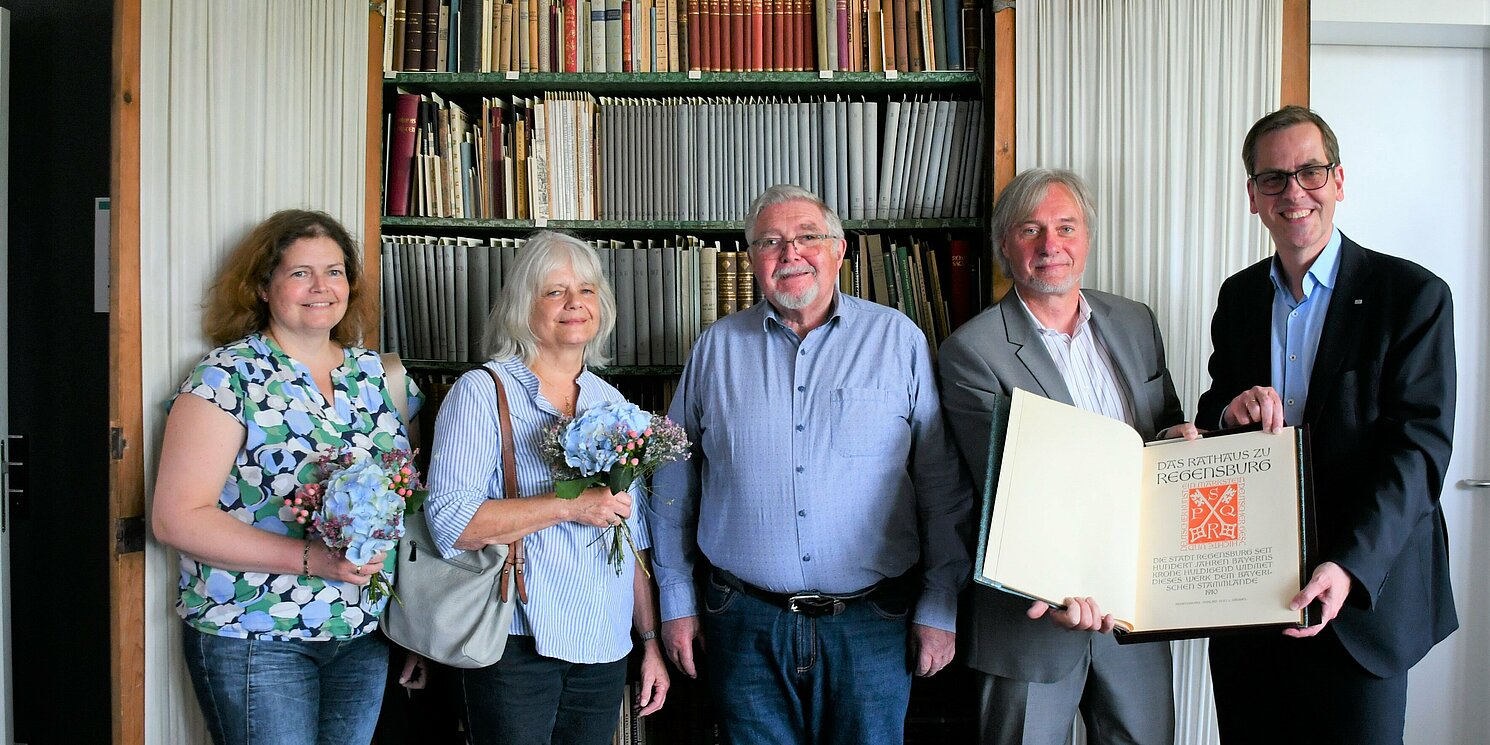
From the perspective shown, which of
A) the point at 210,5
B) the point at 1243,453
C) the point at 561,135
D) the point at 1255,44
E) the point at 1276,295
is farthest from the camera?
the point at 561,135

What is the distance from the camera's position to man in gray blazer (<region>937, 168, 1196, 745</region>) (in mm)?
1994

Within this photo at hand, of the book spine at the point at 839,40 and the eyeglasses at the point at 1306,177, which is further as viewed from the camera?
the book spine at the point at 839,40

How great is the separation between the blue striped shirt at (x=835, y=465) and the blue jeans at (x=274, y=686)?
807 mm

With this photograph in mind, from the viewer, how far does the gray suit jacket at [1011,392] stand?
197cm

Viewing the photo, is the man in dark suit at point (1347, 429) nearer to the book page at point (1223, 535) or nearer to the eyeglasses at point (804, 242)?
the book page at point (1223, 535)

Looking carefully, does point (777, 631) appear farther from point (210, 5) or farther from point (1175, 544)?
point (210, 5)

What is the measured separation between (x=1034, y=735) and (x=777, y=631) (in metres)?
0.63

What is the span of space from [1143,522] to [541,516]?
4.19 ft

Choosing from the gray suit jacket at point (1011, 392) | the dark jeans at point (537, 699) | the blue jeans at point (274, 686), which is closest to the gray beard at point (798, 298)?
the gray suit jacket at point (1011, 392)

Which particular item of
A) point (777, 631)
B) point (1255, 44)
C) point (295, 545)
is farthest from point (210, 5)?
point (1255, 44)

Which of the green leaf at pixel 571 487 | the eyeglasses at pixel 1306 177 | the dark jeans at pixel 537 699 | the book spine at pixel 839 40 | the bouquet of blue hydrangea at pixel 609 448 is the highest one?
the book spine at pixel 839 40

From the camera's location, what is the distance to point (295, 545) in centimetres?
187

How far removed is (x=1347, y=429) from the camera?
180cm

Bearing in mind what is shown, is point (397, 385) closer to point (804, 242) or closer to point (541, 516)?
point (541, 516)
